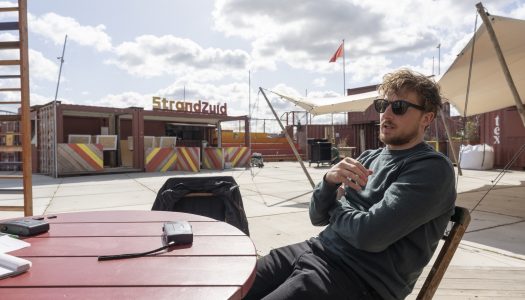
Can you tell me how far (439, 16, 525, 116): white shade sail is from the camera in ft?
16.1

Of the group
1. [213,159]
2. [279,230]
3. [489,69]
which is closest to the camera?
[279,230]

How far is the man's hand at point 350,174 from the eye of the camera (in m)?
1.48

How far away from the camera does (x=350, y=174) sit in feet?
4.91

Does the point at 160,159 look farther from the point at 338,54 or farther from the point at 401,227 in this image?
the point at 401,227

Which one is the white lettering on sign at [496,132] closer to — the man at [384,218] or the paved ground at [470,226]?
the paved ground at [470,226]

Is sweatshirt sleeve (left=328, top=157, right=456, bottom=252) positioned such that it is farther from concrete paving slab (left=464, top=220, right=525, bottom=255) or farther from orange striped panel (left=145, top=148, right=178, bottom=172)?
orange striped panel (left=145, top=148, right=178, bottom=172)

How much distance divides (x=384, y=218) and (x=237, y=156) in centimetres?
1476

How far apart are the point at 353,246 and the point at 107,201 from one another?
18.9 feet

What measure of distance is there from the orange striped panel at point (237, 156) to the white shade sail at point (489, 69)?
9173 mm

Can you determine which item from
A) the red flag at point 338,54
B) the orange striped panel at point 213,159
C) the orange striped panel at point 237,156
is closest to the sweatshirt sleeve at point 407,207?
the orange striped panel at point 213,159

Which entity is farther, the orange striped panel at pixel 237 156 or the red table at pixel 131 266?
the orange striped panel at pixel 237 156

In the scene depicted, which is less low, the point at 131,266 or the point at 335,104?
the point at 335,104

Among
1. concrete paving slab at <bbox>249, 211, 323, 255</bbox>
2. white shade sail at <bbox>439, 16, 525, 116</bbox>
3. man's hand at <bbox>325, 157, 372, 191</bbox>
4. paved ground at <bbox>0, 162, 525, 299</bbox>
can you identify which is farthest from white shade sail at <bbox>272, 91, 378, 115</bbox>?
man's hand at <bbox>325, 157, 372, 191</bbox>

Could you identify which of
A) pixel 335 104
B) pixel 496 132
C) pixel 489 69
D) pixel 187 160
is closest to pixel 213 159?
pixel 187 160
